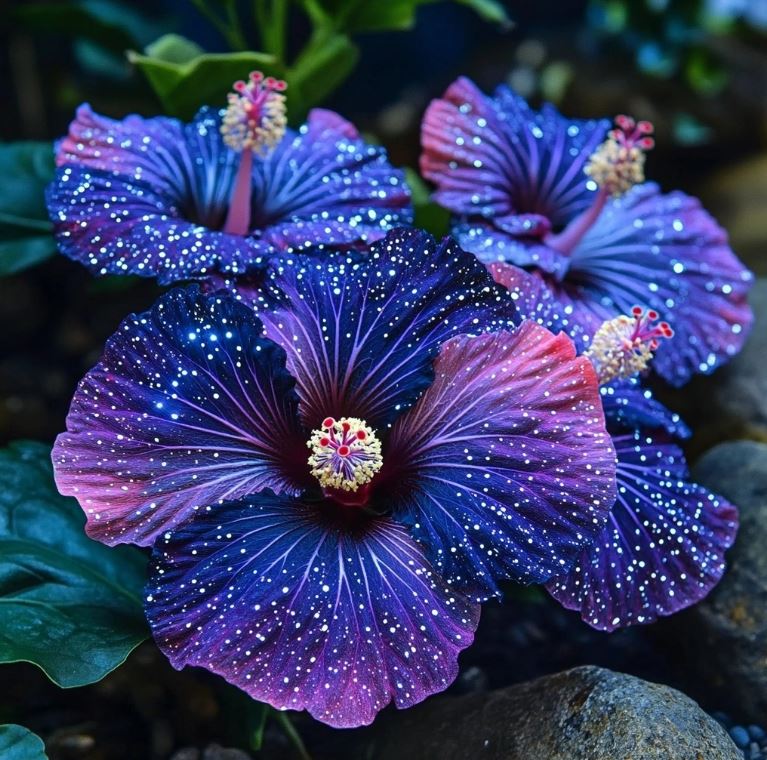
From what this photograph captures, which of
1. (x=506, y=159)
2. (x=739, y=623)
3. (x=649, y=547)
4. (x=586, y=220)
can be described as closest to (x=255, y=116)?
(x=506, y=159)

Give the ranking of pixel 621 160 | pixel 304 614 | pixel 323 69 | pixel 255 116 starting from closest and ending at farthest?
A: pixel 304 614
pixel 255 116
pixel 621 160
pixel 323 69

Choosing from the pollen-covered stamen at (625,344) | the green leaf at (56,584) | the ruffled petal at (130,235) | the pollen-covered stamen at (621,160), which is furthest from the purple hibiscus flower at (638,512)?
the green leaf at (56,584)

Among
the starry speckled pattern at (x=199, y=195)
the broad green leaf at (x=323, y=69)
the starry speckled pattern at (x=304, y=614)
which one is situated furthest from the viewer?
the broad green leaf at (x=323, y=69)

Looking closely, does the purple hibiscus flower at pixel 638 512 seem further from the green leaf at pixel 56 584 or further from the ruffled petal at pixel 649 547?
the green leaf at pixel 56 584

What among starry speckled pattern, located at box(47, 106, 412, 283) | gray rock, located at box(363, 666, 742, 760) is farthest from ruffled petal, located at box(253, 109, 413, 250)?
gray rock, located at box(363, 666, 742, 760)

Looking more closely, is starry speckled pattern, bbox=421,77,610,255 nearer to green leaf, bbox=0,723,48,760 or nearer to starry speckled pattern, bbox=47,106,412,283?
starry speckled pattern, bbox=47,106,412,283

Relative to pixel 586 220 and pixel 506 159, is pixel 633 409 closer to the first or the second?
pixel 586 220
